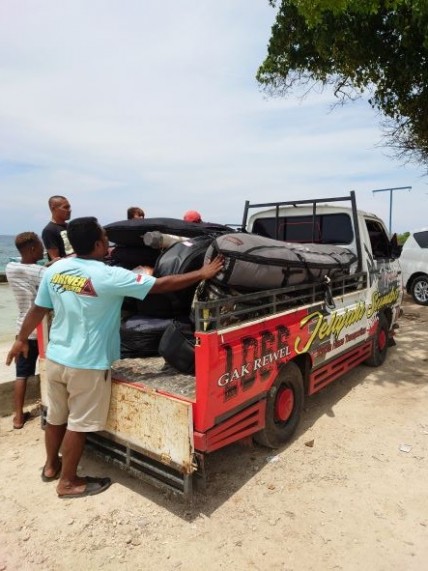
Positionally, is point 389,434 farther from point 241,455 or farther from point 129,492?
point 129,492

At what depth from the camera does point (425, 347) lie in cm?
716

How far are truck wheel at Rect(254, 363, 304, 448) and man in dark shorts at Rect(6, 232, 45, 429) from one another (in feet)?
7.96

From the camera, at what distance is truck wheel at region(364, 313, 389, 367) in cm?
587

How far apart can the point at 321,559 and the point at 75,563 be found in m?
1.49

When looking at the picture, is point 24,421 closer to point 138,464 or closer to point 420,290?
point 138,464

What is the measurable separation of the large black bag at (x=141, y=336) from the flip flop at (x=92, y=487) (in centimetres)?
99

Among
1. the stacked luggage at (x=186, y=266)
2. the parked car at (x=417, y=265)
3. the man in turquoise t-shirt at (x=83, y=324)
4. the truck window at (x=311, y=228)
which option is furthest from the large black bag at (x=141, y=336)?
the parked car at (x=417, y=265)

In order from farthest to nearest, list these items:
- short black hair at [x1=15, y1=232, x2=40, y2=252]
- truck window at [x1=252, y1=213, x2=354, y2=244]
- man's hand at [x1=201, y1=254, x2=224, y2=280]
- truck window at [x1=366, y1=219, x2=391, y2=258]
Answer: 1. truck window at [x1=366, y1=219, x2=391, y2=258]
2. truck window at [x1=252, y1=213, x2=354, y2=244]
3. short black hair at [x1=15, y1=232, x2=40, y2=252]
4. man's hand at [x1=201, y1=254, x2=224, y2=280]

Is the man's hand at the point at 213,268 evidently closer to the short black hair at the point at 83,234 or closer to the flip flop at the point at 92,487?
the short black hair at the point at 83,234

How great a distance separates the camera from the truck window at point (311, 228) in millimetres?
5180

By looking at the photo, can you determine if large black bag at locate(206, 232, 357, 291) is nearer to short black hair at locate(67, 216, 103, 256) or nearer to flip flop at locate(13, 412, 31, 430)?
short black hair at locate(67, 216, 103, 256)

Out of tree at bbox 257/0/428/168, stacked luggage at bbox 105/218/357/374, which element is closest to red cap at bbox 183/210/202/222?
stacked luggage at bbox 105/218/357/374

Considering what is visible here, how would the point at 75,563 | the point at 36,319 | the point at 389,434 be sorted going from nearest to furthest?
the point at 75,563
the point at 36,319
the point at 389,434

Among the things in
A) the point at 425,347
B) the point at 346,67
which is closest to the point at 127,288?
the point at 425,347
